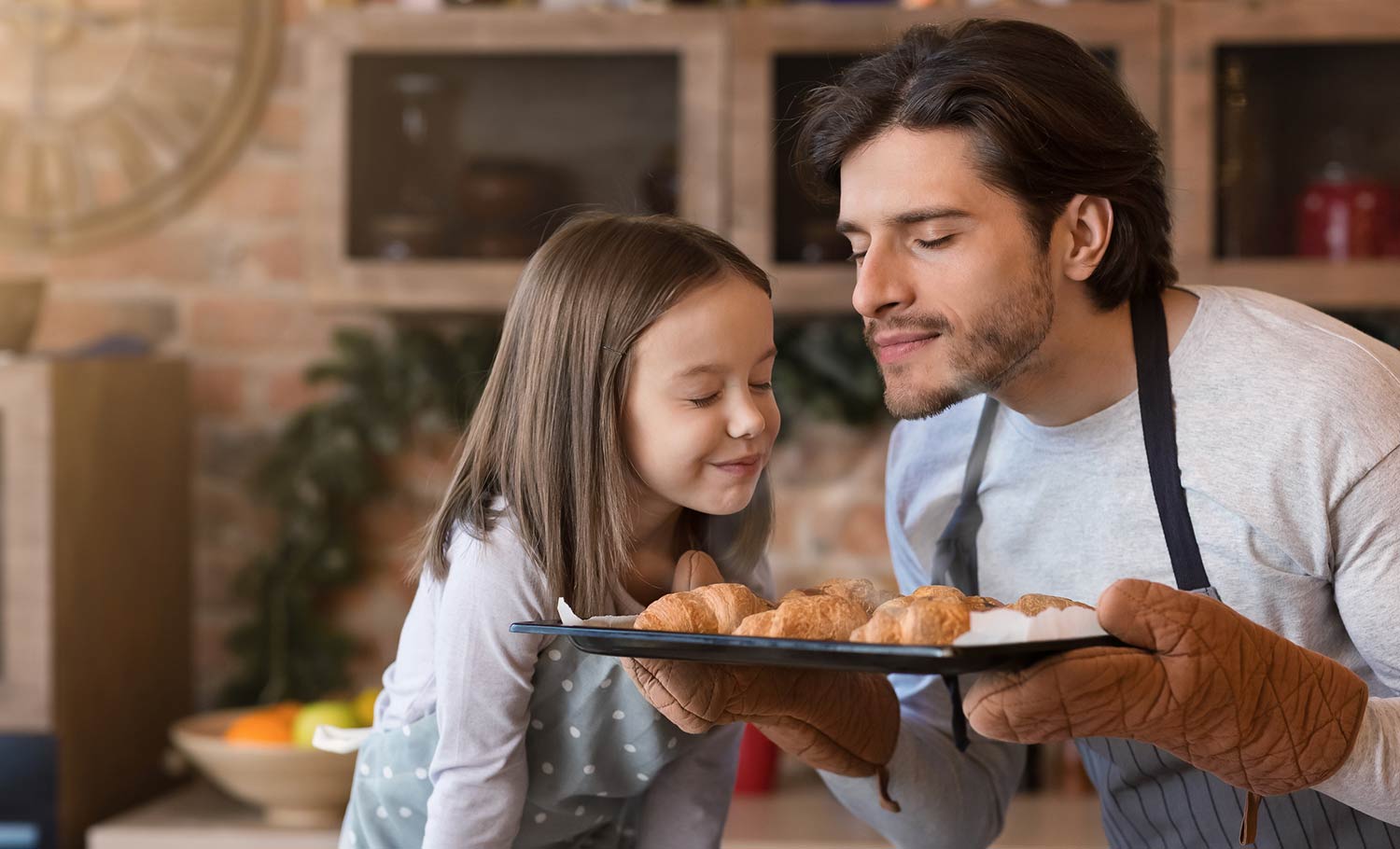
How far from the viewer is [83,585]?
2104 millimetres

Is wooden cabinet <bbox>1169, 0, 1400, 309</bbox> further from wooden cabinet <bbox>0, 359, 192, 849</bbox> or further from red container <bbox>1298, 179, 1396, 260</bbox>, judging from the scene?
wooden cabinet <bbox>0, 359, 192, 849</bbox>

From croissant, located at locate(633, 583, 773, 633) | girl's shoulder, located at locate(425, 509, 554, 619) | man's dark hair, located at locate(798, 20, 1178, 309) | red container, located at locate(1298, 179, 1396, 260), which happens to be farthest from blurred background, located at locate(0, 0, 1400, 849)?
croissant, located at locate(633, 583, 773, 633)

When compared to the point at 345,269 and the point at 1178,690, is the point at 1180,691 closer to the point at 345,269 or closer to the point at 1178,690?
the point at 1178,690

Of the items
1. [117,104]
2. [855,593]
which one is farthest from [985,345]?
[117,104]

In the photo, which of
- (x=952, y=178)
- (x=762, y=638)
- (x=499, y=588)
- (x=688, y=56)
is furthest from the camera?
(x=688, y=56)

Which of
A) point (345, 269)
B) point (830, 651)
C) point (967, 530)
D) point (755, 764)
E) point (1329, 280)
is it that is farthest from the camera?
point (755, 764)

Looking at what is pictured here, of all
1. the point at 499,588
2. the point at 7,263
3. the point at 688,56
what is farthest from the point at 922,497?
the point at 7,263

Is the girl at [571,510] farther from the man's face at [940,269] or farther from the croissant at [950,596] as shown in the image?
the croissant at [950,596]

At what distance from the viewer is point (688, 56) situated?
213 centimetres

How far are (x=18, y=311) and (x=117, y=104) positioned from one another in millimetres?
502

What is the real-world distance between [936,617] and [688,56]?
4.67 ft

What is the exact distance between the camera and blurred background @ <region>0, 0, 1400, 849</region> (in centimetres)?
206

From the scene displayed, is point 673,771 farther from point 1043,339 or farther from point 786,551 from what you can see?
point 786,551

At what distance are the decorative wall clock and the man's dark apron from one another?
175 cm
